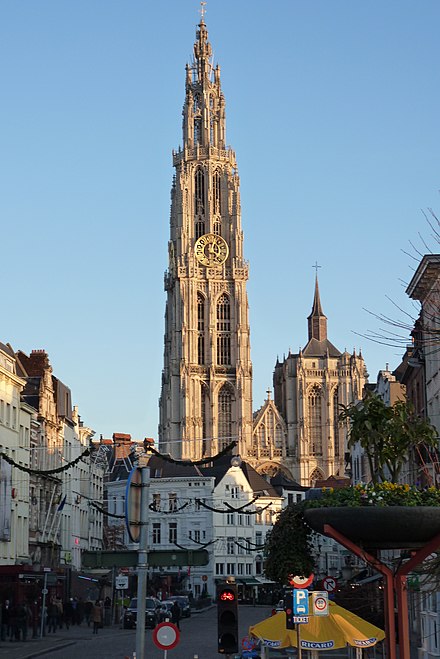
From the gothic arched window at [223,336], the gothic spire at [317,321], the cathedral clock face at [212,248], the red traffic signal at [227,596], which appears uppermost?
the cathedral clock face at [212,248]

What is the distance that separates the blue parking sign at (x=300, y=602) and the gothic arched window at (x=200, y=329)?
11203 centimetres

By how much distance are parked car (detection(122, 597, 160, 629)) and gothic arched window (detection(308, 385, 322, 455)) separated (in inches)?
3266

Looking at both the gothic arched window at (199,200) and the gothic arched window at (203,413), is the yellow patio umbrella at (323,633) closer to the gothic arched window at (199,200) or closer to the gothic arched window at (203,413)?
the gothic arched window at (203,413)

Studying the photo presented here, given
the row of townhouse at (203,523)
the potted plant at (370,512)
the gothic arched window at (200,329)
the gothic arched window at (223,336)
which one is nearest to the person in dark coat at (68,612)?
the row of townhouse at (203,523)

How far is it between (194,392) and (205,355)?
5.04m

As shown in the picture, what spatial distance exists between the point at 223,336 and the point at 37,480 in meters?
75.2

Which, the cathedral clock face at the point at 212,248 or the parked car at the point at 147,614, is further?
the cathedral clock face at the point at 212,248

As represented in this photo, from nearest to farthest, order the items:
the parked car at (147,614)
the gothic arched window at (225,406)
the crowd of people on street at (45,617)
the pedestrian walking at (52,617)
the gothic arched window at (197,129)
Answer: the crowd of people on street at (45,617) < the pedestrian walking at (52,617) < the parked car at (147,614) < the gothic arched window at (225,406) < the gothic arched window at (197,129)

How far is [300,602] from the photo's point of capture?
1783 centimetres

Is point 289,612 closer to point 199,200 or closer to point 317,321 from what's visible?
point 199,200

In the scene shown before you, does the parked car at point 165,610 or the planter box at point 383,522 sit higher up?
the planter box at point 383,522

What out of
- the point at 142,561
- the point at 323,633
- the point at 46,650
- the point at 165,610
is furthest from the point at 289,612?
the point at 165,610

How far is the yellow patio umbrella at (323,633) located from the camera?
20.2m

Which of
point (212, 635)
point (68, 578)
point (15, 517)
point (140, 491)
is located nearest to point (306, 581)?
point (140, 491)
